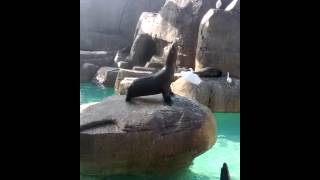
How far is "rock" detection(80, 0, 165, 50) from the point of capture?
49.8ft

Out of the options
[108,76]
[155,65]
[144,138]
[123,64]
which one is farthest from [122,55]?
[144,138]

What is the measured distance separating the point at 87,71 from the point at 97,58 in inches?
28.6

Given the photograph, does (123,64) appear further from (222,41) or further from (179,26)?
(222,41)

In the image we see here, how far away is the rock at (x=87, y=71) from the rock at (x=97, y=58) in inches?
9.4

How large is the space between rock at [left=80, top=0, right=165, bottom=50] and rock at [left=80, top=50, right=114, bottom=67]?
1.73m

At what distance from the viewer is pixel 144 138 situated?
4.14 metres

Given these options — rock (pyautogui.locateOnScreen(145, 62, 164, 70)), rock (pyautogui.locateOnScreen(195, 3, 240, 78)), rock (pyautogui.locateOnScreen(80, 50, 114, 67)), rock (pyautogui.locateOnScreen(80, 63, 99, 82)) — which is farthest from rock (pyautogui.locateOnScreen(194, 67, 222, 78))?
rock (pyautogui.locateOnScreen(80, 50, 114, 67))

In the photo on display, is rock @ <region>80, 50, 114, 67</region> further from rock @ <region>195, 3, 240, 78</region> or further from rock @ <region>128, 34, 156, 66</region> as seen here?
rock @ <region>195, 3, 240, 78</region>

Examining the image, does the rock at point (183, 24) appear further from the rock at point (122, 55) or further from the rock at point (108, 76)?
the rock at point (122, 55)

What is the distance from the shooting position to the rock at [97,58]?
1288 cm
